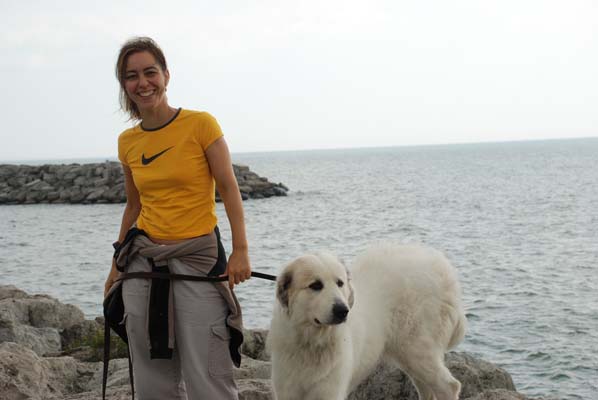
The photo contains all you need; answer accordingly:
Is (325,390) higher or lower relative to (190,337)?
lower

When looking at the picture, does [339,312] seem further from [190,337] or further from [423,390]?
[423,390]

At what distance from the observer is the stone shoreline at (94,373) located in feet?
17.3

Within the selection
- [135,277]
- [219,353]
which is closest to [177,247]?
[135,277]

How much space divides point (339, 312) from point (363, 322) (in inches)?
30.0

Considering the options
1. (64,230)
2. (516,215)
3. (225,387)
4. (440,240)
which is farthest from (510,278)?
(64,230)

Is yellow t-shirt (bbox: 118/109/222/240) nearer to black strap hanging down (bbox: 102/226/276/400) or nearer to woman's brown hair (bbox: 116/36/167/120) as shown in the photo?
black strap hanging down (bbox: 102/226/276/400)

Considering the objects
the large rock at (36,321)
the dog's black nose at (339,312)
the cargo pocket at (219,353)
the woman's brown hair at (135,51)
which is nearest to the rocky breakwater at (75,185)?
the large rock at (36,321)

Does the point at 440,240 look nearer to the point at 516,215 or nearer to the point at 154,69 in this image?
the point at 516,215

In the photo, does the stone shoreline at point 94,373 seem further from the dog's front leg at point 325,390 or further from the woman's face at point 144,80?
the woman's face at point 144,80

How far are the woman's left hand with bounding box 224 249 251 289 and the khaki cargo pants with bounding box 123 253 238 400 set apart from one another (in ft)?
0.46

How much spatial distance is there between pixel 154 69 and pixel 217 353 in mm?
1505

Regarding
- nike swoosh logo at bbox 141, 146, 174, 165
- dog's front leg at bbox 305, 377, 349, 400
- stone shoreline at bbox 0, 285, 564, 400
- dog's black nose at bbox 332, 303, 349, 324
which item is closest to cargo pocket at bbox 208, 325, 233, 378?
dog's black nose at bbox 332, 303, 349, 324

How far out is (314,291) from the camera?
3832 millimetres

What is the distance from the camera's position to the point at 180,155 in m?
3.31
